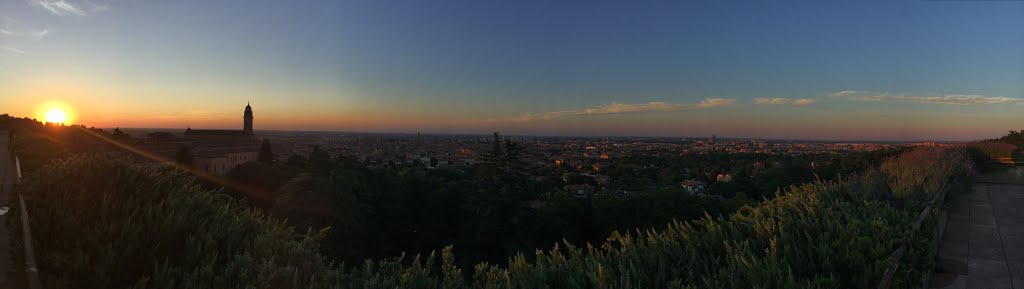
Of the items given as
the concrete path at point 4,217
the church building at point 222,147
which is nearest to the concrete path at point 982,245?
the concrete path at point 4,217

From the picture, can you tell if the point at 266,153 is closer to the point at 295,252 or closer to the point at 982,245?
the point at 295,252

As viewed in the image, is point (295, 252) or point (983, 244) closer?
point (295, 252)

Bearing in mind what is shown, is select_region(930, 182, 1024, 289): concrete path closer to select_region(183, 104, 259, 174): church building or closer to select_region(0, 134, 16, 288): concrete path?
select_region(0, 134, 16, 288): concrete path

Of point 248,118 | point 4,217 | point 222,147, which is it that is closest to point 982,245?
point 4,217

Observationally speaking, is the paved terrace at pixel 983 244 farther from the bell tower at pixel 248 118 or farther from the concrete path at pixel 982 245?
the bell tower at pixel 248 118

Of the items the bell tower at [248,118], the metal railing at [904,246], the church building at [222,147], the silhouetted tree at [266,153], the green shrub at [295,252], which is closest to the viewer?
the green shrub at [295,252]

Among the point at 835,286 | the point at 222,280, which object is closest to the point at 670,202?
the point at 835,286

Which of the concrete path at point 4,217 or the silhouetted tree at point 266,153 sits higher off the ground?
the concrete path at point 4,217

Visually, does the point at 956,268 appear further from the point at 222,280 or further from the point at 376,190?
the point at 376,190
